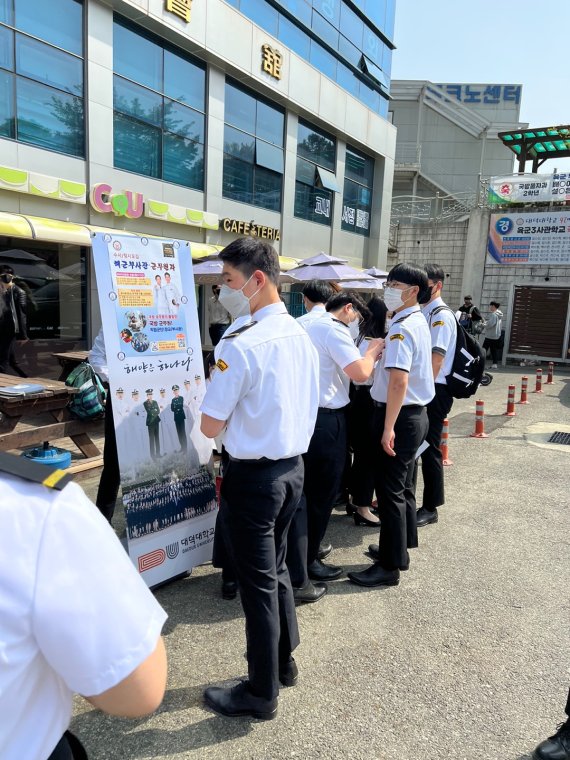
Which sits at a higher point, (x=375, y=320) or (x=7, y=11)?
(x=7, y=11)

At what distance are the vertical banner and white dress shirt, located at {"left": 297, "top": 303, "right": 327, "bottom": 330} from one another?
27.7 inches

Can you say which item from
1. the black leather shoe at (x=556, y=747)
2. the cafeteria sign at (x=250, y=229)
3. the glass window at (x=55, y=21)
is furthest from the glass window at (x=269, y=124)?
the black leather shoe at (x=556, y=747)

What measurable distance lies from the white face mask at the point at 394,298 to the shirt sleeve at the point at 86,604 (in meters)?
2.87

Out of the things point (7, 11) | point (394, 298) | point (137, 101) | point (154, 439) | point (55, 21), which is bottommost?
point (154, 439)

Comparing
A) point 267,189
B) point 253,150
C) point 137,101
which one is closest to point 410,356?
point 137,101

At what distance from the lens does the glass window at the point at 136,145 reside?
33.9ft

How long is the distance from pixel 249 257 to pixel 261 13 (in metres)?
14.4

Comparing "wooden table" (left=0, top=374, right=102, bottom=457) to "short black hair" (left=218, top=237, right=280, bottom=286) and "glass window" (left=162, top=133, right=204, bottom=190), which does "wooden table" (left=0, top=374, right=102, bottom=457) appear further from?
"glass window" (left=162, top=133, right=204, bottom=190)

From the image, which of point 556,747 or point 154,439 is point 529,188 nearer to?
point 154,439

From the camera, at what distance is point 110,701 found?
847 mm

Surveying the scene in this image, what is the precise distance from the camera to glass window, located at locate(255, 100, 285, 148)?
14016 millimetres

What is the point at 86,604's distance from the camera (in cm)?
78

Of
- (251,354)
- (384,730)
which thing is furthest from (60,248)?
(384,730)

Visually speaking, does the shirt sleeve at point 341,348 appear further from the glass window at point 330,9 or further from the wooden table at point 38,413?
the glass window at point 330,9
